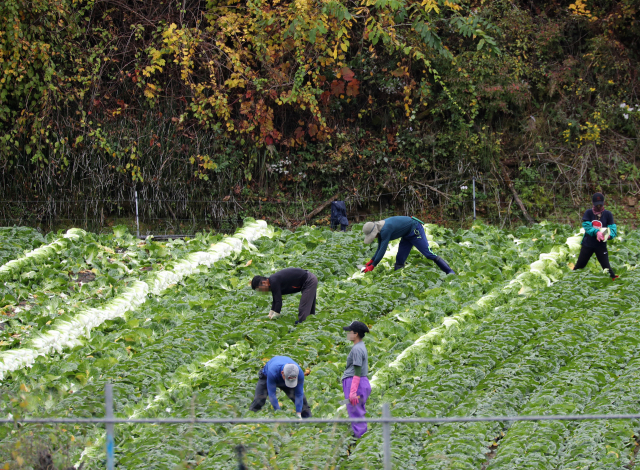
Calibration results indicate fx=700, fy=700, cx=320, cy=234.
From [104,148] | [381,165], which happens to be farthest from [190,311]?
[381,165]

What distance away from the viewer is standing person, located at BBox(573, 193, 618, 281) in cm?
1000

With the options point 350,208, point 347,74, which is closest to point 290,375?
point 350,208

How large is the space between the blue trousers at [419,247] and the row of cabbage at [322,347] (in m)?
0.17

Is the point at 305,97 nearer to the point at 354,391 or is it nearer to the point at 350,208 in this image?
the point at 350,208

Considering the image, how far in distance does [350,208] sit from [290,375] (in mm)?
12955

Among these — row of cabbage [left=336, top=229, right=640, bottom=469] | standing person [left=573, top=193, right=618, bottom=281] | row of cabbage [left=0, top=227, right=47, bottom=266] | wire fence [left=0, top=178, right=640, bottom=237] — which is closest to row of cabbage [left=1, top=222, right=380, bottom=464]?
row of cabbage [left=336, top=229, right=640, bottom=469]

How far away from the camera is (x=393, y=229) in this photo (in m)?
10.5

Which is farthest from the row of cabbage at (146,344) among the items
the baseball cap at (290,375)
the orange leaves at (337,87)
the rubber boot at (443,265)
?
the orange leaves at (337,87)

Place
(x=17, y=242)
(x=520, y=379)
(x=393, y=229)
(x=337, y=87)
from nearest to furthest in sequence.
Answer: (x=520, y=379)
(x=393, y=229)
(x=17, y=242)
(x=337, y=87)

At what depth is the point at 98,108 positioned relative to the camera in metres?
18.3

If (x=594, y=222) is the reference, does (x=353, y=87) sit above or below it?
above

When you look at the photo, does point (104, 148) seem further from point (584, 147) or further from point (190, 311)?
point (584, 147)

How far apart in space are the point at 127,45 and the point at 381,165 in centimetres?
750

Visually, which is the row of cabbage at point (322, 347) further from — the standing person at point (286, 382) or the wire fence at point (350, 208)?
the wire fence at point (350, 208)
